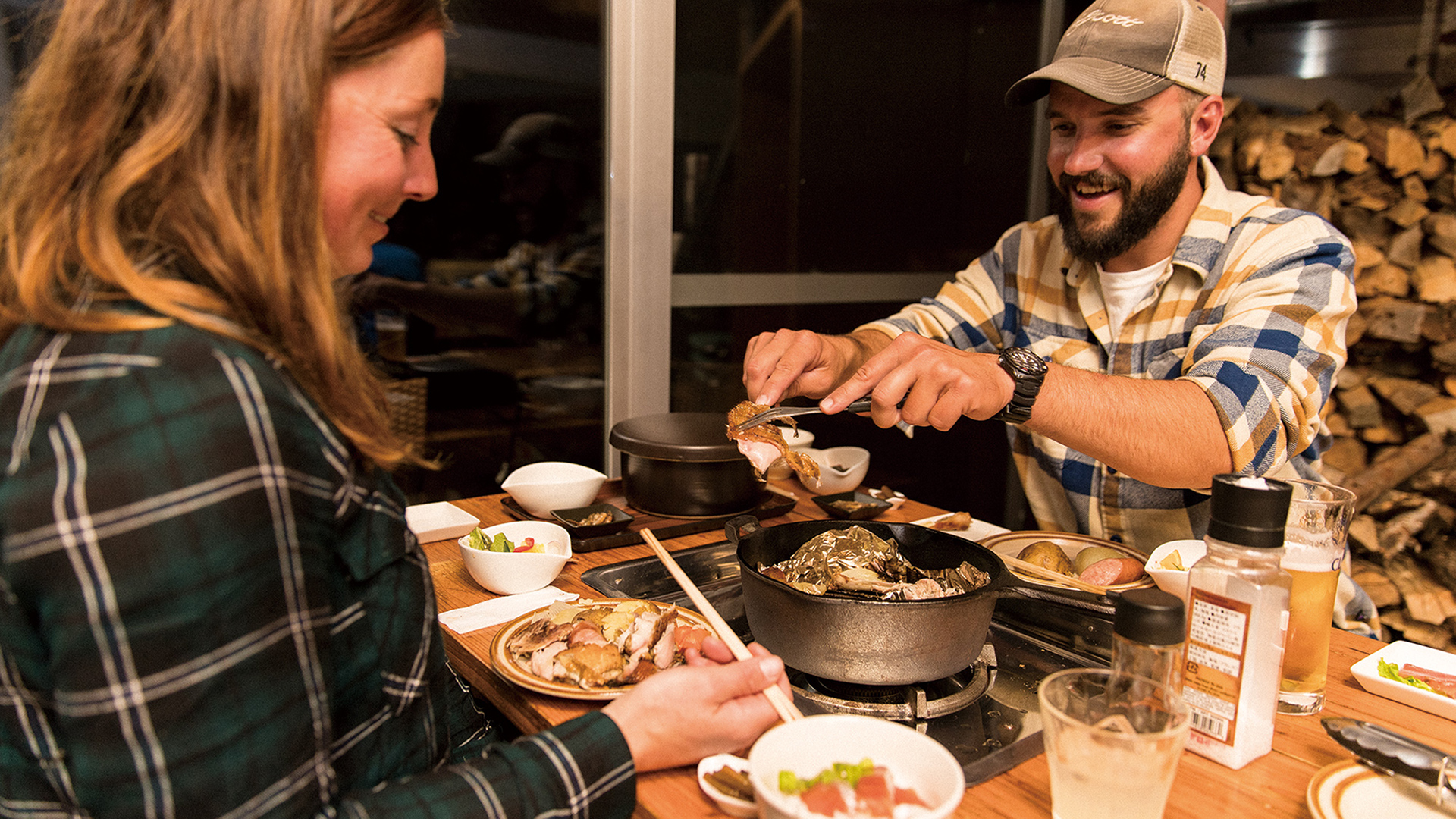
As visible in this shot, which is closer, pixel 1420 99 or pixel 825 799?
pixel 825 799

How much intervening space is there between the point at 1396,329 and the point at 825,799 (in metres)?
3.10

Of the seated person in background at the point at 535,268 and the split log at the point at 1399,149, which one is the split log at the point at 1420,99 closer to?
the split log at the point at 1399,149

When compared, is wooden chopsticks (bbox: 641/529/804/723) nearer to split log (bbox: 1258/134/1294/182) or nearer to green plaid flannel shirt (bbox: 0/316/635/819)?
green plaid flannel shirt (bbox: 0/316/635/819)

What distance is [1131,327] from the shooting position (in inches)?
83.7

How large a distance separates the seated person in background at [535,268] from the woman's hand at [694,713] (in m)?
2.08

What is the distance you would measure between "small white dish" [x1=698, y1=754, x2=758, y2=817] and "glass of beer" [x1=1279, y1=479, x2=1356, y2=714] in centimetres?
66

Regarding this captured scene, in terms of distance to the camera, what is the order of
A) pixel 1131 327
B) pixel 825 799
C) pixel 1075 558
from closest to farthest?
1. pixel 825 799
2. pixel 1075 558
3. pixel 1131 327

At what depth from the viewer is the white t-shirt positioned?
210 centimetres

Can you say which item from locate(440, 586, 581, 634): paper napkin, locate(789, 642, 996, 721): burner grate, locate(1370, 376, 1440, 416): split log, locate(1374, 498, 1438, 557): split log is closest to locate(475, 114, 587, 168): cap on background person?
locate(440, 586, 581, 634): paper napkin

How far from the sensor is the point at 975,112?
397cm

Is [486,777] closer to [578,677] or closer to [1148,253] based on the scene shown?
[578,677]

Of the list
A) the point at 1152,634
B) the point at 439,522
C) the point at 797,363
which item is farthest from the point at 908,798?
the point at 439,522

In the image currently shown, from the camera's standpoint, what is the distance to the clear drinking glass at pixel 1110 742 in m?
0.81

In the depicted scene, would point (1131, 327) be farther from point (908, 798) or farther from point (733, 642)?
point (908, 798)
